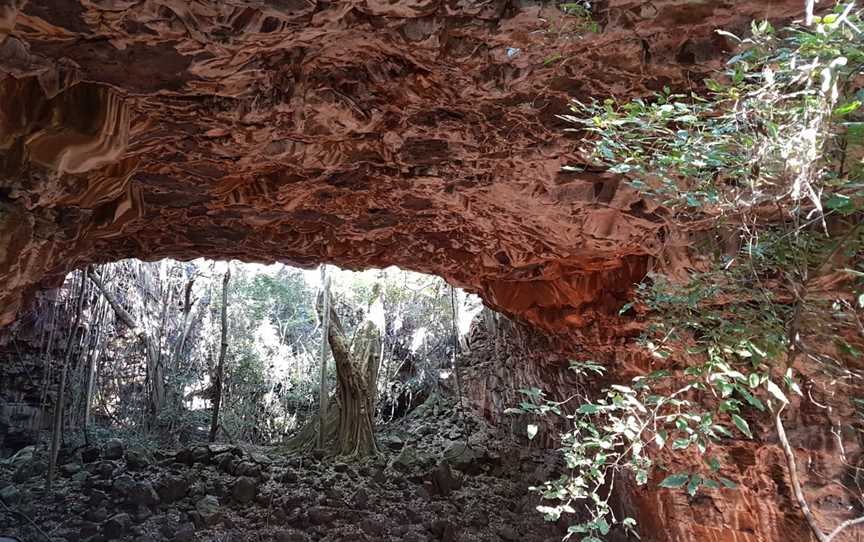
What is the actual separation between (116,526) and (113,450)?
1539mm

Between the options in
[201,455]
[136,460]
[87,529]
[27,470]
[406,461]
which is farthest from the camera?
[406,461]

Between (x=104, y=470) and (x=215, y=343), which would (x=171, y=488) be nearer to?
(x=104, y=470)

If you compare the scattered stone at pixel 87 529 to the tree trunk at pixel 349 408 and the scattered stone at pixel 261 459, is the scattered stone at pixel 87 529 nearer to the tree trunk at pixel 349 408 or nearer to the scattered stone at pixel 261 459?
the scattered stone at pixel 261 459

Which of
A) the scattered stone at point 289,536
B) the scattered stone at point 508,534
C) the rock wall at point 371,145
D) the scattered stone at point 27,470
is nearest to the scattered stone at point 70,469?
the scattered stone at point 27,470

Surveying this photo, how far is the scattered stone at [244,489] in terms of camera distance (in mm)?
5969

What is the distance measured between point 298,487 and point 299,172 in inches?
164

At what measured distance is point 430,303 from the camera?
374 inches

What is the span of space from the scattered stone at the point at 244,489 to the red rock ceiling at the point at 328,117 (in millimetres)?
2904

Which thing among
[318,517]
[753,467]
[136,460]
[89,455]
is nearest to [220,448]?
[136,460]

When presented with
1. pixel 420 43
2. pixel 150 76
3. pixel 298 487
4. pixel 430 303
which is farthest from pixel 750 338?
pixel 430 303

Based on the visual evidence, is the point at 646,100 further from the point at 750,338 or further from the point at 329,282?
the point at 329,282

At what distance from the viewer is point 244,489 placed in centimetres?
601

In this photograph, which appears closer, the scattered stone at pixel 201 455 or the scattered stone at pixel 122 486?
the scattered stone at pixel 122 486

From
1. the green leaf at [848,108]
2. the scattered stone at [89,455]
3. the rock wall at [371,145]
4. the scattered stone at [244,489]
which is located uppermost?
the rock wall at [371,145]
